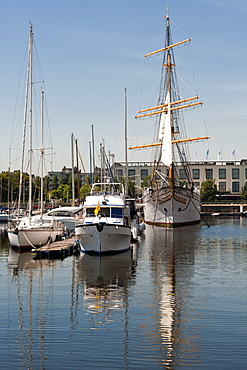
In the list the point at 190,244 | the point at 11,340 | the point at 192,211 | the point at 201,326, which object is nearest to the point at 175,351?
the point at 201,326

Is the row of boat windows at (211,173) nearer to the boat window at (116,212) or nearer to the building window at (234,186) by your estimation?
the building window at (234,186)

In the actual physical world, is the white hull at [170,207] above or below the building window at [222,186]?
below

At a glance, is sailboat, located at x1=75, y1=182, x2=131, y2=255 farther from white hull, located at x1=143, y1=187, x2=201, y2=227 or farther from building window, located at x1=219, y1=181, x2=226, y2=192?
building window, located at x1=219, y1=181, x2=226, y2=192

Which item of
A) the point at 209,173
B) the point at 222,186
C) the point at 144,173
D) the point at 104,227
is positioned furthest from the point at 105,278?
the point at 222,186

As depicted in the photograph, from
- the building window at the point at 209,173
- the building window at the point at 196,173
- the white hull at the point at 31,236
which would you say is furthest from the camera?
the building window at the point at 209,173

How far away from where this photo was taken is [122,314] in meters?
23.2

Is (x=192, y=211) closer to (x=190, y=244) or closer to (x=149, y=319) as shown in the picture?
(x=190, y=244)

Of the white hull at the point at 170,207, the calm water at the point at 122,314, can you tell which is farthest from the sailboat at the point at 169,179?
the calm water at the point at 122,314

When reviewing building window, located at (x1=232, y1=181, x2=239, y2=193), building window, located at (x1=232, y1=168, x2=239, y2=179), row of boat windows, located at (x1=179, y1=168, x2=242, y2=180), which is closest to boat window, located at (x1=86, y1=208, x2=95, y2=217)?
row of boat windows, located at (x1=179, y1=168, x2=242, y2=180)

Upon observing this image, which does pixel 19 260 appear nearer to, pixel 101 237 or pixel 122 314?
pixel 101 237

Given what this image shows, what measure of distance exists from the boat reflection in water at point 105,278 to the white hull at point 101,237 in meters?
0.64

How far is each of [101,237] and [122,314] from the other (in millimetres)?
19742

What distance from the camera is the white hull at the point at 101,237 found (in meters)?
42.2

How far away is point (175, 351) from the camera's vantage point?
17984mm
